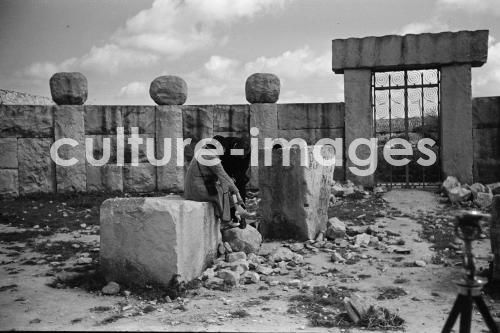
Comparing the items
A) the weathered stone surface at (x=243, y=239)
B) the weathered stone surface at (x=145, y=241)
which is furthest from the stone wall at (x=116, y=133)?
the weathered stone surface at (x=145, y=241)

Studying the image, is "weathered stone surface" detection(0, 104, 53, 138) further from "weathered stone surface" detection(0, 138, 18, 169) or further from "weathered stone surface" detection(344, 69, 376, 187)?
"weathered stone surface" detection(344, 69, 376, 187)

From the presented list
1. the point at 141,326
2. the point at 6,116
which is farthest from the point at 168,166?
the point at 141,326

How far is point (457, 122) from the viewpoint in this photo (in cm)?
1078

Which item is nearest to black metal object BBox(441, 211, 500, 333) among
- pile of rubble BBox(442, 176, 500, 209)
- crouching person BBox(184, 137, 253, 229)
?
crouching person BBox(184, 137, 253, 229)

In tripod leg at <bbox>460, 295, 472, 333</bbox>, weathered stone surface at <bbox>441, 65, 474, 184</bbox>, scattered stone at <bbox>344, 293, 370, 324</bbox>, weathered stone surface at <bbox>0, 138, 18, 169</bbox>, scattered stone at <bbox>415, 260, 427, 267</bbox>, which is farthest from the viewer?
weathered stone surface at <bbox>0, 138, 18, 169</bbox>

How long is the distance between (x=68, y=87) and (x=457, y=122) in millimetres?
9063

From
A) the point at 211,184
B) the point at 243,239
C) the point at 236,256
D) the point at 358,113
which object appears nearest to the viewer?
the point at 236,256

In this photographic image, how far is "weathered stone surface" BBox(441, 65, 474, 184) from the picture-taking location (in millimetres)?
10719

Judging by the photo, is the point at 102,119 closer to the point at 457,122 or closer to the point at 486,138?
the point at 457,122

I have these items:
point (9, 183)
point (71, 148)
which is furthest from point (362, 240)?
point (9, 183)

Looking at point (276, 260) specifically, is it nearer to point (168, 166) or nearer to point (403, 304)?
point (403, 304)

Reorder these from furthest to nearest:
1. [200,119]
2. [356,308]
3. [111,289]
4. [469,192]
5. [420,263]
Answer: [200,119]
[469,192]
[420,263]
[111,289]
[356,308]

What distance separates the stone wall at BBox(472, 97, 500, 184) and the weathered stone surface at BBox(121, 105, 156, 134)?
754 cm

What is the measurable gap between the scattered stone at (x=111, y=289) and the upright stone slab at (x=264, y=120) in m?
6.84
